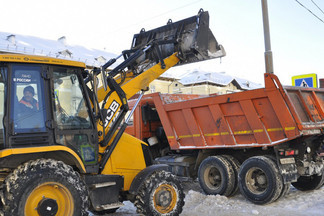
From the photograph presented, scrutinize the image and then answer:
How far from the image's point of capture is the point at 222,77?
45062 mm

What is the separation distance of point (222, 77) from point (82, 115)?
4153 cm

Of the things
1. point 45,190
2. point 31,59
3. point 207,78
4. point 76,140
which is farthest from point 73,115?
point 207,78

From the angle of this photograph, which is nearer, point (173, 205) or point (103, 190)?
point (103, 190)

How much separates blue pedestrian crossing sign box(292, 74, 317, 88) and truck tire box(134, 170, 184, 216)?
19.1 ft

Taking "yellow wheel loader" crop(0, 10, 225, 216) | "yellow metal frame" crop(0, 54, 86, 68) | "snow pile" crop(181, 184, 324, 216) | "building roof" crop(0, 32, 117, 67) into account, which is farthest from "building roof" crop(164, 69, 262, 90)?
"yellow metal frame" crop(0, 54, 86, 68)

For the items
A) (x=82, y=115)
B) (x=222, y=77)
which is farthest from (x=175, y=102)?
(x=222, y=77)

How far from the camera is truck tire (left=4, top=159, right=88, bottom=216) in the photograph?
3.70m

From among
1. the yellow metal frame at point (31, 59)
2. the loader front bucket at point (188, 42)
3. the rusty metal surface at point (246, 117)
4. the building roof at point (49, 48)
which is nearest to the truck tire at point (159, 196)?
the yellow metal frame at point (31, 59)

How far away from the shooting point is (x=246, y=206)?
21.4ft

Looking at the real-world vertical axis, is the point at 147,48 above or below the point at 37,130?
above

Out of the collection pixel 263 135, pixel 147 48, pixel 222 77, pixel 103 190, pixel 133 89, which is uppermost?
pixel 222 77

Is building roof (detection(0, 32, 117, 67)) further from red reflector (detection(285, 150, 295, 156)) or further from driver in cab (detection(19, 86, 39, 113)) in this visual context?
red reflector (detection(285, 150, 295, 156))

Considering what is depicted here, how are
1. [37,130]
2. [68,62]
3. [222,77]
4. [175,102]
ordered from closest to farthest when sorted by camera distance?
[37,130], [68,62], [175,102], [222,77]

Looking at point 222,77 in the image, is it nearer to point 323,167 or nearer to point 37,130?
→ point 323,167
